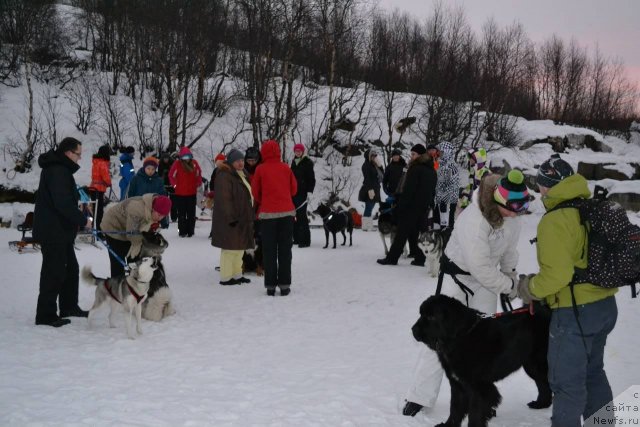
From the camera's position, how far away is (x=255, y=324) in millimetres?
5461

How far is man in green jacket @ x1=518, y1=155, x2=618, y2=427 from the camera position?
257cm

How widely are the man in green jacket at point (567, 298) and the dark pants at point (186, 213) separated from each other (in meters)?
8.83

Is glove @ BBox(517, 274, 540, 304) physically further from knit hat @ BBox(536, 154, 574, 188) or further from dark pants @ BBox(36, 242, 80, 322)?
dark pants @ BBox(36, 242, 80, 322)

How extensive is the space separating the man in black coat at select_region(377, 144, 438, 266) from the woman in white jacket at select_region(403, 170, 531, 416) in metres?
4.52

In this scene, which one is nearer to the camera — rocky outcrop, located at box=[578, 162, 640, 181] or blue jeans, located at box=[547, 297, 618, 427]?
blue jeans, located at box=[547, 297, 618, 427]

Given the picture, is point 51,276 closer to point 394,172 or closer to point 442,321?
point 442,321

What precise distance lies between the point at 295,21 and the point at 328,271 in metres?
11.2

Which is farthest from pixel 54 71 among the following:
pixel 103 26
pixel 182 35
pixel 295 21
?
pixel 295 21

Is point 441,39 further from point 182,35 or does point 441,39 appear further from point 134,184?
point 134,184

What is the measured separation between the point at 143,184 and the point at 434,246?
467 cm

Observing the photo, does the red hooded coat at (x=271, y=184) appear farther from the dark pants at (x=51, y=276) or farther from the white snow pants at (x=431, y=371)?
the white snow pants at (x=431, y=371)

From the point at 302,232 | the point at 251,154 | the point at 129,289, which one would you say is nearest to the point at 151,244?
the point at 129,289

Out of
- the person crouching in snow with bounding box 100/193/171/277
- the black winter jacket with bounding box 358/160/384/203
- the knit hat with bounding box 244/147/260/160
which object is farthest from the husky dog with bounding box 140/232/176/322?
the black winter jacket with bounding box 358/160/384/203

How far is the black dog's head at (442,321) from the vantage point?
9.91 ft
